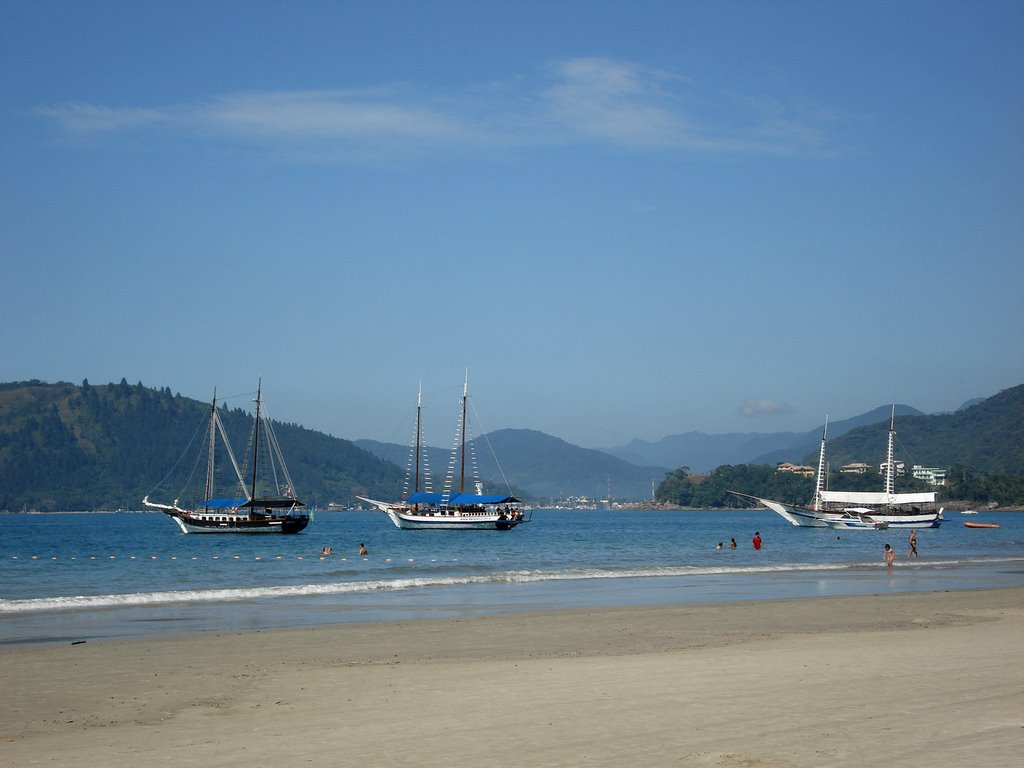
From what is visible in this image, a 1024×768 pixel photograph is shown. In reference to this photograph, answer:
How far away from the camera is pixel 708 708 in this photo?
1316 cm

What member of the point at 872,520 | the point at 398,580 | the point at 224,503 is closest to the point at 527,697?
the point at 398,580

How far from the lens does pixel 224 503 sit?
11119cm

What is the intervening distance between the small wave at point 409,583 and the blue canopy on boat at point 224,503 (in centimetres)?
5870

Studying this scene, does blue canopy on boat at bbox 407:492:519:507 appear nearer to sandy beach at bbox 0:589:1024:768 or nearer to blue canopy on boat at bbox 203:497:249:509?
blue canopy on boat at bbox 203:497:249:509

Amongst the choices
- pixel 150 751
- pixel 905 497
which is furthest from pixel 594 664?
pixel 905 497

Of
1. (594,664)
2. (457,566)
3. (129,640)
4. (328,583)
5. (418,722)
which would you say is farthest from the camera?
(457,566)

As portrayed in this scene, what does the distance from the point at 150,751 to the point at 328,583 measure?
28177 millimetres

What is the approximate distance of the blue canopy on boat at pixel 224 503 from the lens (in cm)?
9884

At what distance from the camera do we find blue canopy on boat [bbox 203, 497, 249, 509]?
9884 cm

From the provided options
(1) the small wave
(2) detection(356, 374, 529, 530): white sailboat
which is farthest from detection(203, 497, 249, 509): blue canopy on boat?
(1) the small wave

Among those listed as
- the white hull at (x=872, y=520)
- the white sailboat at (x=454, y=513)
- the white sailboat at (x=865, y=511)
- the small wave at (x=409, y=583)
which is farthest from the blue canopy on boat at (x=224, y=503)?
the small wave at (x=409, y=583)

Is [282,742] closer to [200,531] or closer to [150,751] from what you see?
[150,751]

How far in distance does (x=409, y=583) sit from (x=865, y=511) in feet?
293

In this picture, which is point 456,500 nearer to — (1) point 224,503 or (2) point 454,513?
(2) point 454,513
